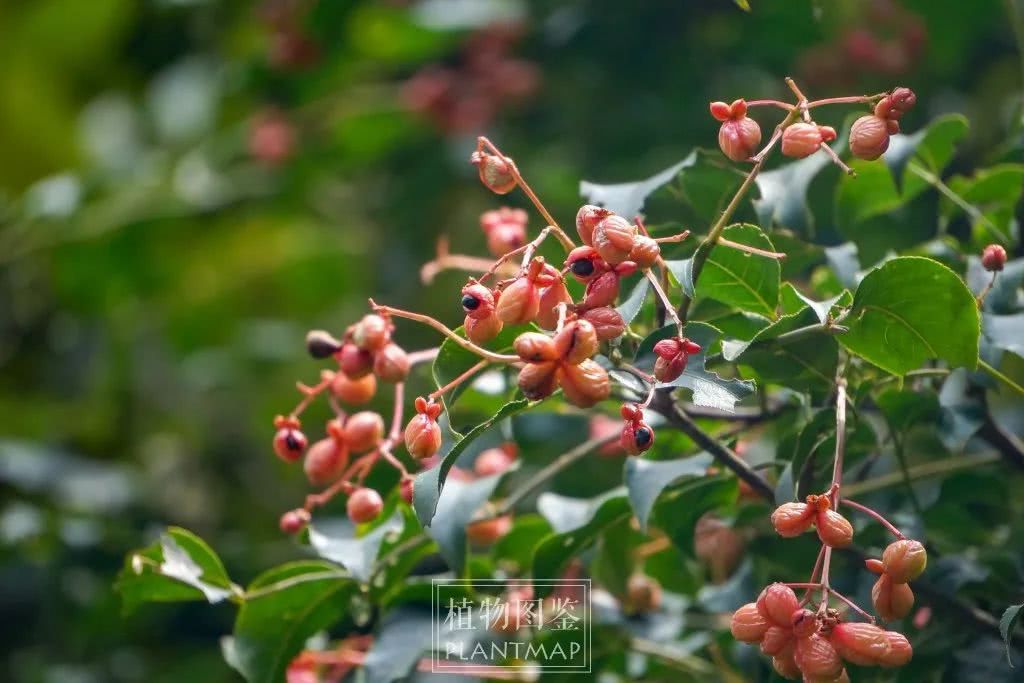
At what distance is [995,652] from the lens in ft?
2.18

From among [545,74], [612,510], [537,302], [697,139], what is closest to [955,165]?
[697,139]

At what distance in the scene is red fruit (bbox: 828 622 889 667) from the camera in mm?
528

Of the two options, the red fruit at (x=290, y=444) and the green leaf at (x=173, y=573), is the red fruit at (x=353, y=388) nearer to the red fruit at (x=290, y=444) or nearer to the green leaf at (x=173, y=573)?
the red fruit at (x=290, y=444)

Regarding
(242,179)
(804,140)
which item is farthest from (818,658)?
(242,179)

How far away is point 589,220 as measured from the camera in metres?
0.56

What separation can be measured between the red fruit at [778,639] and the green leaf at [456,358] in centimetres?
20

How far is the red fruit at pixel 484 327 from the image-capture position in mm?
558

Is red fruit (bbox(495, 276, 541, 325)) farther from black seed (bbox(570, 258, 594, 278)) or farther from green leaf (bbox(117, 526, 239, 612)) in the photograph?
green leaf (bbox(117, 526, 239, 612))

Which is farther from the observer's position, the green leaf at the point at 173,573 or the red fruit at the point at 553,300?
the green leaf at the point at 173,573

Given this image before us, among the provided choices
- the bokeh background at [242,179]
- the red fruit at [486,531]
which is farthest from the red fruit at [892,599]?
the bokeh background at [242,179]

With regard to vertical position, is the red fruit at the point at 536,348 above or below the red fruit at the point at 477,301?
below

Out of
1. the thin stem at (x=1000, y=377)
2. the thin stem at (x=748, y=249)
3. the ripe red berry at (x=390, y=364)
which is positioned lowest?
the thin stem at (x=1000, y=377)

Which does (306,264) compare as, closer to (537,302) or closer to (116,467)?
(116,467)

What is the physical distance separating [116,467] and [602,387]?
149cm
